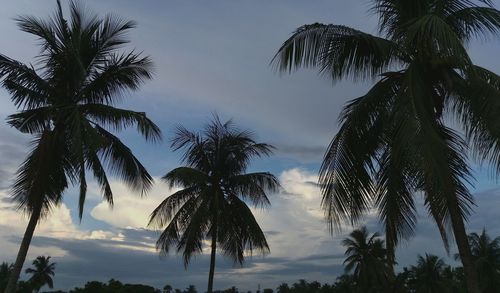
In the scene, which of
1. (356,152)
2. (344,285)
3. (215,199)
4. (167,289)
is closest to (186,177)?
(215,199)

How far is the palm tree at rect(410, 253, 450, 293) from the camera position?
6067 cm

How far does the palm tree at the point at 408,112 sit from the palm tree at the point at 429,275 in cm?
5419

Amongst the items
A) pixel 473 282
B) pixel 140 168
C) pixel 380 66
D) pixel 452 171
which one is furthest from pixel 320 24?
pixel 140 168

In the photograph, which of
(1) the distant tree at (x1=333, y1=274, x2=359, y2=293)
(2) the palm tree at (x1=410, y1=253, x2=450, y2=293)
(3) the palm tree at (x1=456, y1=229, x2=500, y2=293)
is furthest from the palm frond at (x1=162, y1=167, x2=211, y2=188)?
(1) the distant tree at (x1=333, y1=274, x2=359, y2=293)

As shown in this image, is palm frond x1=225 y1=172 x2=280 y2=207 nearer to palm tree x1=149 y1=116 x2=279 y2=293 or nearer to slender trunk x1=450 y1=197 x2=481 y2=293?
palm tree x1=149 y1=116 x2=279 y2=293

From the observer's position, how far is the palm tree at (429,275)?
6067 centimetres

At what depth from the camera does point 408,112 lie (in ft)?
30.2

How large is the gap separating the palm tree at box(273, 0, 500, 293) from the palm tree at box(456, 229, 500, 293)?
42.1 metres

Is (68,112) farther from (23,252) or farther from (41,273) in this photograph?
(41,273)

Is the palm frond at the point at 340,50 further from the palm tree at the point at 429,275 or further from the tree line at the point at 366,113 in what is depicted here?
the palm tree at the point at 429,275

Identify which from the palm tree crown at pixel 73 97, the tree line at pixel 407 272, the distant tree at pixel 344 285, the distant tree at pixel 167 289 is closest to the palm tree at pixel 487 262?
the tree line at pixel 407 272

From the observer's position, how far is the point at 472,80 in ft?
31.2

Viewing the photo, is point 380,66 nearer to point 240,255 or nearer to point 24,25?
point 24,25

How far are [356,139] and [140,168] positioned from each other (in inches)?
303
